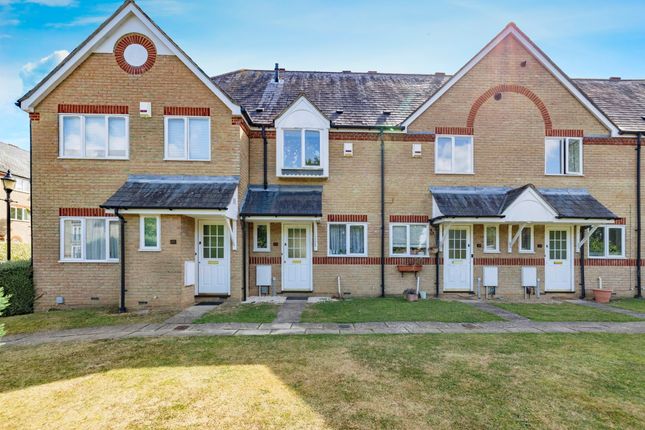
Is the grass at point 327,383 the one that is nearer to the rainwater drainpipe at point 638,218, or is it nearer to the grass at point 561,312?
the grass at point 561,312

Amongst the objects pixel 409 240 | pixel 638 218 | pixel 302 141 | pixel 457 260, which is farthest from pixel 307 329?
pixel 638 218

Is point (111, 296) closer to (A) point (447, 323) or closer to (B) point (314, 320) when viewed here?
(B) point (314, 320)

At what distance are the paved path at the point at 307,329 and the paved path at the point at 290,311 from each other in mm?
467

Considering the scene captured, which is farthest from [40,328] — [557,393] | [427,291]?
Result: [427,291]

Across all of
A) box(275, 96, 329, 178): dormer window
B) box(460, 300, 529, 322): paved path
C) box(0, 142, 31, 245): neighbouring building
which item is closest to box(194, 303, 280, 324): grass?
box(275, 96, 329, 178): dormer window

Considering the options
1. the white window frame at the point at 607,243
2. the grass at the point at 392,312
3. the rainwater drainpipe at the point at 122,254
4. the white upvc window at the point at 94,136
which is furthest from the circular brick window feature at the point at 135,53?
the white window frame at the point at 607,243

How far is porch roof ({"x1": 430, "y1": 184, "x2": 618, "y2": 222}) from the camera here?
38.8 feet

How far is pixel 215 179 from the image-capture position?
1145 cm

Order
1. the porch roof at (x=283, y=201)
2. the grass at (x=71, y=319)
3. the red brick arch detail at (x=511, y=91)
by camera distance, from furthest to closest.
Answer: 1. the red brick arch detail at (x=511, y=91)
2. the porch roof at (x=283, y=201)
3. the grass at (x=71, y=319)

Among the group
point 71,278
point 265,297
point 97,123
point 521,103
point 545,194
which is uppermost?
point 521,103

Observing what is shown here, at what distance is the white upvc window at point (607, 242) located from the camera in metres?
13.2

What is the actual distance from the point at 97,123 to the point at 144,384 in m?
9.99

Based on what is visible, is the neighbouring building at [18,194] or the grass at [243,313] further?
the neighbouring building at [18,194]

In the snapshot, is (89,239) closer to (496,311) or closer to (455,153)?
(496,311)
